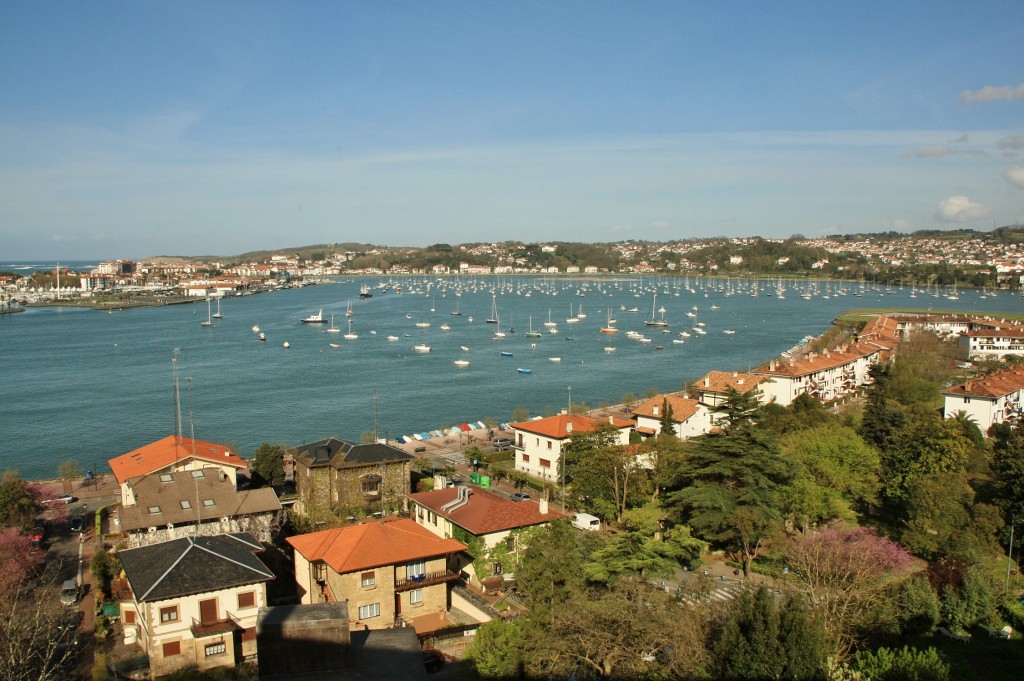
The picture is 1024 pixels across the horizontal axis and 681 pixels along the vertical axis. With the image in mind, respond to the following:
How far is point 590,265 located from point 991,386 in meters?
90.9

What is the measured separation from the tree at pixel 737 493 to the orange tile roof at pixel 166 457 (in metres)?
6.28

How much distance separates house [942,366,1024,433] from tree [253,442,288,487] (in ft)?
43.3

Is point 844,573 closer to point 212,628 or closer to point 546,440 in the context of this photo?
point 212,628

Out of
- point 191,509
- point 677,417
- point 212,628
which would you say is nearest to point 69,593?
point 191,509

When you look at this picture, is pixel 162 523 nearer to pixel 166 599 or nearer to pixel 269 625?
pixel 166 599

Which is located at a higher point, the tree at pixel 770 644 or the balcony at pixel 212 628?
the tree at pixel 770 644

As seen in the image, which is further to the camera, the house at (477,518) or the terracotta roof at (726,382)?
the terracotta roof at (726,382)

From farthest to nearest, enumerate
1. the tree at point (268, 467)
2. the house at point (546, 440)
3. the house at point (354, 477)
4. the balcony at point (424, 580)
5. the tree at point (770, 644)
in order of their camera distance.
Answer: the house at point (546, 440) < the tree at point (268, 467) < the house at point (354, 477) < the balcony at point (424, 580) < the tree at point (770, 644)

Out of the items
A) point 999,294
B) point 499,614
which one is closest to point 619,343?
point 499,614

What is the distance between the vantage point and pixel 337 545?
7.75m

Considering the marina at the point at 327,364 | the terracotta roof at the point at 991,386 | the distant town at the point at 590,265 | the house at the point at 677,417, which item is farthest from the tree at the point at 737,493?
the distant town at the point at 590,265

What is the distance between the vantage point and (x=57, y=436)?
18828 mm

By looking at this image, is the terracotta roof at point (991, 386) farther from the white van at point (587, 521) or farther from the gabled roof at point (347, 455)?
the gabled roof at point (347, 455)

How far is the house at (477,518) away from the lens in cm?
835
